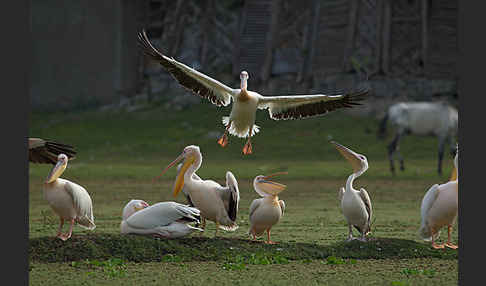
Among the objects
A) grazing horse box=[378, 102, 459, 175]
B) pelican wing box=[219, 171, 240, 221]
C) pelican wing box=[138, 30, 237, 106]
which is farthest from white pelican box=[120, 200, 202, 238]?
grazing horse box=[378, 102, 459, 175]

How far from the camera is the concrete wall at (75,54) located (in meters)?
26.7

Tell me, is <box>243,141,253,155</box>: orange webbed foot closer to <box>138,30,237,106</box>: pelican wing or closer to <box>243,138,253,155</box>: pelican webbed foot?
<box>243,138,253,155</box>: pelican webbed foot

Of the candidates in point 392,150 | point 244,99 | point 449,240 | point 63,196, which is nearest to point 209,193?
point 244,99

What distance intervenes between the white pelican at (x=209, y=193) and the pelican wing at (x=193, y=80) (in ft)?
3.30

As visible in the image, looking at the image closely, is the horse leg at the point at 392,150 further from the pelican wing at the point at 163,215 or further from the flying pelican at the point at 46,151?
the flying pelican at the point at 46,151

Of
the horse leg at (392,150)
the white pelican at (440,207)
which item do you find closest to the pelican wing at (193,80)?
the white pelican at (440,207)

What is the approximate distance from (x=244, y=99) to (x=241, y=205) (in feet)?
11.4

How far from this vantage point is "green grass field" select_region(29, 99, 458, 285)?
23.3 ft

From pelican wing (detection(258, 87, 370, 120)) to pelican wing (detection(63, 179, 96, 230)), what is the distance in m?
2.39

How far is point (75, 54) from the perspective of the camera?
1062 inches

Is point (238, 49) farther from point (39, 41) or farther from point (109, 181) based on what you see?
point (109, 181)

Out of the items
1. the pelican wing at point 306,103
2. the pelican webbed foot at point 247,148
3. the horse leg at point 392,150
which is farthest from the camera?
the horse leg at point 392,150

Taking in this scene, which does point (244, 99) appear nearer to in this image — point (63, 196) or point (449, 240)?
point (63, 196)

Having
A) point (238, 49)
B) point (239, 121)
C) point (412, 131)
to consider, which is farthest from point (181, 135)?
point (239, 121)
